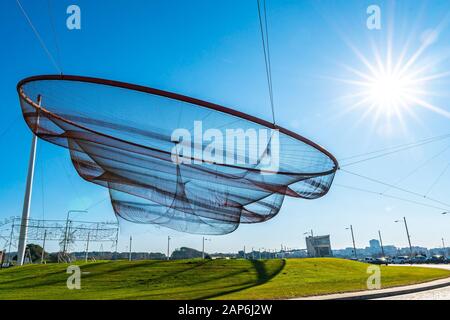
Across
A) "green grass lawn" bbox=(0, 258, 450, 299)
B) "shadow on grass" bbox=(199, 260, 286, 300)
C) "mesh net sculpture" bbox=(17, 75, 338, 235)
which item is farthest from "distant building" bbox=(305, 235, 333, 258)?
"mesh net sculpture" bbox=(17, 75, 338, 235)

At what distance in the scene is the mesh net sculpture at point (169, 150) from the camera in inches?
446

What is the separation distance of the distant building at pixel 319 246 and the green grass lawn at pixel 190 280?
125 feet

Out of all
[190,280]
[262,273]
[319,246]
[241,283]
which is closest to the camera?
[241,283]

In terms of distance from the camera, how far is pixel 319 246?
6606 centimetres

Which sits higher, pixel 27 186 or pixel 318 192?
pixel 27 186

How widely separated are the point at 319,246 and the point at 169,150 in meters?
59.3

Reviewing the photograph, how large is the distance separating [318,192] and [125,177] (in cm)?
1066

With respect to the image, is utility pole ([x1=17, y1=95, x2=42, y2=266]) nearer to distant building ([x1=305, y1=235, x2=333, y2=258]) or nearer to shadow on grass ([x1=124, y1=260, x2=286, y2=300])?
shadow on grass ([x1=124, y1=260, x2=286, y2=300])

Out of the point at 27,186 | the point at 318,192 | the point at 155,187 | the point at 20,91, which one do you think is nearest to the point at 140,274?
the point at 155,187

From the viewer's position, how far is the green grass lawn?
16516 millimetres

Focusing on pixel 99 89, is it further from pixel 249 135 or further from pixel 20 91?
pixel 249 135

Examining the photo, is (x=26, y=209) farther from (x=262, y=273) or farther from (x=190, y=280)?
(x=262, y=273)

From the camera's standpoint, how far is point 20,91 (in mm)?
11602

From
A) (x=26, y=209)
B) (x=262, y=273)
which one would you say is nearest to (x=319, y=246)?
(x=262, y=273)
